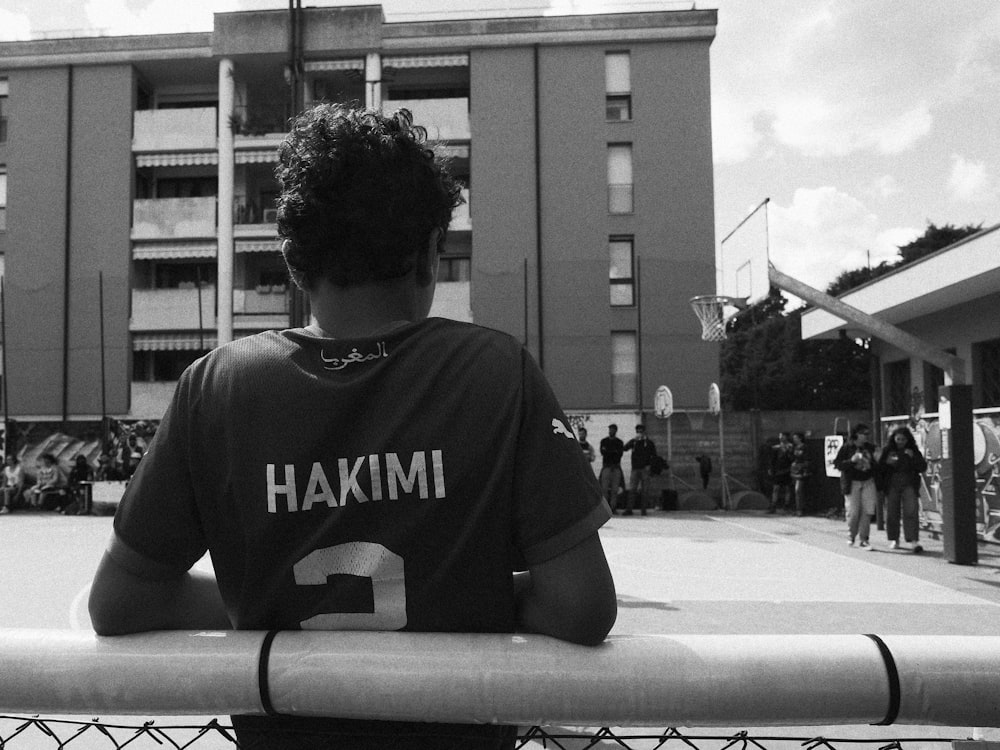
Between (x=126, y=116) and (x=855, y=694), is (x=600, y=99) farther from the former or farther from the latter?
(x=855, y=694)

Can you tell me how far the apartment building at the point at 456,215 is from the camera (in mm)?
24938

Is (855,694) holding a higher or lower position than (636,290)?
lower

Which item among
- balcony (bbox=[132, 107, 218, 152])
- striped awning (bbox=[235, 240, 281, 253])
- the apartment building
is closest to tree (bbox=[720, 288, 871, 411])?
the apartment building

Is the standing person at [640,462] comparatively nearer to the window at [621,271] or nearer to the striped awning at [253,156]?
the window at [621,271]

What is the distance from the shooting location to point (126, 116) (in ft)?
87.4

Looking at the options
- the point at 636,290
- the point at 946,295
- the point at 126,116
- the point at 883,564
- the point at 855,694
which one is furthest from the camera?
the point at 126,116

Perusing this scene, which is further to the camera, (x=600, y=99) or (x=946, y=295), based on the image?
(x=600, y=99)

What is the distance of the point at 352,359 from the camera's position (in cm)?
127

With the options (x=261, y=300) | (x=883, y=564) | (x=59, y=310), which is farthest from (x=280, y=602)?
(x=59, y=310)

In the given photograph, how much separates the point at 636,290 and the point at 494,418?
79.3 ft

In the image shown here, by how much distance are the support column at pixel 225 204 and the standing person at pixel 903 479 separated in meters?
19.5

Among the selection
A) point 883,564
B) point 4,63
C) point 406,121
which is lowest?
point 883,564

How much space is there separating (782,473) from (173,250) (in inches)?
744

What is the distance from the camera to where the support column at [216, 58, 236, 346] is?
25781mm
